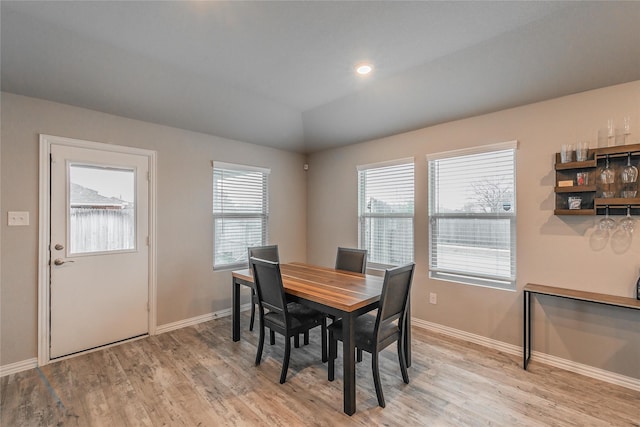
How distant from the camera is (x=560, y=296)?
2430mm

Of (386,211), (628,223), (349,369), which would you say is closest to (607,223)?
(628,223)

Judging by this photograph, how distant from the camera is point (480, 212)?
125 inches

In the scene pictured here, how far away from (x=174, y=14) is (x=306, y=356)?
3068mm

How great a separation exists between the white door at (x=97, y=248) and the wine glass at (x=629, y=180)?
179 inches

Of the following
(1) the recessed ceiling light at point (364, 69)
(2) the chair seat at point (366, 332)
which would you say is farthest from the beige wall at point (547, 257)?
(2) the chair seat at point (366, 332)

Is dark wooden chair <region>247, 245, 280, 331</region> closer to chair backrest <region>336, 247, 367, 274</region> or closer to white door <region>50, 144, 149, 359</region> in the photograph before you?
chair backrest <region>336, 247, 367, 274</region>

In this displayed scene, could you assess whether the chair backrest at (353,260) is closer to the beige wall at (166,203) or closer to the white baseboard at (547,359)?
the white baseboard at (547,359)

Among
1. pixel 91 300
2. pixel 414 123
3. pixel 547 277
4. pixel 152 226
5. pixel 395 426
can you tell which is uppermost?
pixel 414 123

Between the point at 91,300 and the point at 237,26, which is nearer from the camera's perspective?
the point at 237,26

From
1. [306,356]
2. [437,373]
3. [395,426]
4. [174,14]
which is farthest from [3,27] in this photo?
[437,373]

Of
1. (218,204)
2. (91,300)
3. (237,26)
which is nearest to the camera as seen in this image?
→ (237,26)

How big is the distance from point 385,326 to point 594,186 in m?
2.09

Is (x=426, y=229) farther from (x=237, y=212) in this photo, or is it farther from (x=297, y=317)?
(x=237, y=212)

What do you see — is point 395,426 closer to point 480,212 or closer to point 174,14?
point 480,212
